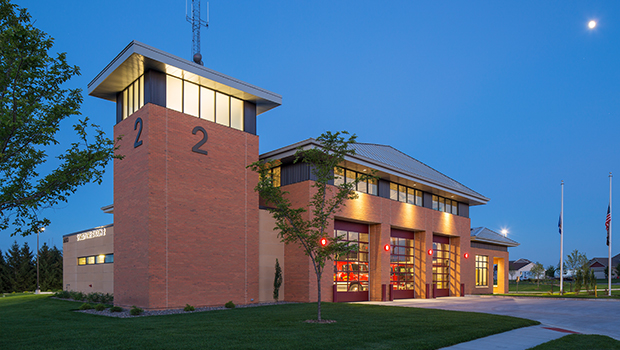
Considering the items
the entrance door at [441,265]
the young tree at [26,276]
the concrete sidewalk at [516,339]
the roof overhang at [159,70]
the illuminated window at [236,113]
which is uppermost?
the roof overhang at [159,70]

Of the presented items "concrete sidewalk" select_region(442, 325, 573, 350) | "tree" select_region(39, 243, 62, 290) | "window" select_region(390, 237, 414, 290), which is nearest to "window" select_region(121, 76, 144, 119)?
"concrete sidewalk" select_region(442, 325, 573, 350)

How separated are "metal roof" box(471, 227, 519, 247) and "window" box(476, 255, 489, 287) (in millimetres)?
1958

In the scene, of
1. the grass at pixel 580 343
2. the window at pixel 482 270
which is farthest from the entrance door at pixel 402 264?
the grass at pixel 580 343

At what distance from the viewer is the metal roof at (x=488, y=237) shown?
153ft

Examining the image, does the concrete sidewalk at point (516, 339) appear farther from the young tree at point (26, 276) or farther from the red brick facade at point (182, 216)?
the young tree at point (26, 276)

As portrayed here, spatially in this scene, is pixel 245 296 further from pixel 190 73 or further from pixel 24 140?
pixel 24 140

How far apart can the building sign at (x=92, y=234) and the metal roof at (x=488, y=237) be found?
114 ft

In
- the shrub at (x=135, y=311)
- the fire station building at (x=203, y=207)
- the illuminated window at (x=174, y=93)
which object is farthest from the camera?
the illuminated window at (x=174, y=93)

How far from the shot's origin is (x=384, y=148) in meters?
41.3

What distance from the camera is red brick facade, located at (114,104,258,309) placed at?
22453mm

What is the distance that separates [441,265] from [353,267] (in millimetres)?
12570

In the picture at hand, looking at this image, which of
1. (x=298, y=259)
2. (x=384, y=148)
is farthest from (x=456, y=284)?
(x=298, y=259)

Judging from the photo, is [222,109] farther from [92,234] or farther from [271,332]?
[271,332]

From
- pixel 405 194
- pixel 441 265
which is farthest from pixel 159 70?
pixel 441 265
